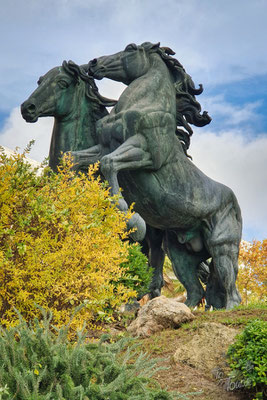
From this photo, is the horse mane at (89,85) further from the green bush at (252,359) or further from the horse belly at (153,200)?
the green bush at (252,359)

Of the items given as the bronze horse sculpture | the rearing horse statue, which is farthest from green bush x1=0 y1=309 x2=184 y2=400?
the bronze horse sculpture

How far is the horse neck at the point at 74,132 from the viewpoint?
10.7 m

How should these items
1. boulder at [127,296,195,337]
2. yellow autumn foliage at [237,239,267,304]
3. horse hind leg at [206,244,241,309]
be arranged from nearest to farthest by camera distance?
1. boulder at [127,296,195,337]
2. horse hind leg at [206,244,241,309]
3. yellow autumn foliage at [237,239,267,304]

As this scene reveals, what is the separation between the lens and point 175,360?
6.51m

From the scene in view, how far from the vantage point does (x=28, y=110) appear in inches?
404

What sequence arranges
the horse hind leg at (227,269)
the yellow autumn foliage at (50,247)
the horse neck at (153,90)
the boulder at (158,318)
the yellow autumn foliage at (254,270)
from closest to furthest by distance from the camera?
the yellow autumn foliage at (50,247)
the boulder at (158,318)
the horse neck at (153,90)
the horse hind leg at (227,269)
the yellow autumn foliage at (254,270)

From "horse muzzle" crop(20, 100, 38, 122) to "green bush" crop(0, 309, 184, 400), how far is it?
21.1 feet

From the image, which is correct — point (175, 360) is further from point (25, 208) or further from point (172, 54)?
point (172, 54)

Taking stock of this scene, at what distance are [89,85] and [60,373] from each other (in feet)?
24.5

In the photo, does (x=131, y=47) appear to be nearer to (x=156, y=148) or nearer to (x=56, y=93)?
(x=56, y=93)

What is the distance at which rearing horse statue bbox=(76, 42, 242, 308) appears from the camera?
9977 millimetres

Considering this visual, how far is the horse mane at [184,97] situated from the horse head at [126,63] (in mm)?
135

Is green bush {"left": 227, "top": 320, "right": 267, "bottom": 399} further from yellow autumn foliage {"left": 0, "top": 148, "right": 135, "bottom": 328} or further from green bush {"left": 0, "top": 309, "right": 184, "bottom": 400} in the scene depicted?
green bush {"left": 0, "top": 309, "right": 184, "bottom": 400}

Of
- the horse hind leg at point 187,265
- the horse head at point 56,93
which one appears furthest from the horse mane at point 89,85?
the horse hind leg at point 187,265
